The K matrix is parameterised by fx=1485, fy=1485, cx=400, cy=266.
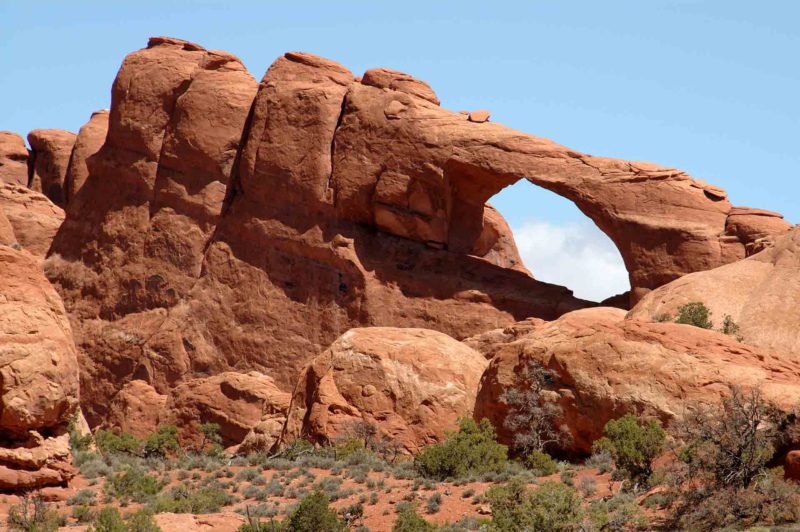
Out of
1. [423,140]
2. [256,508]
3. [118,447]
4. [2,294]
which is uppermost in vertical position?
[423,140]

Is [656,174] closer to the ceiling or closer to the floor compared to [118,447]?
closer to the ceiling

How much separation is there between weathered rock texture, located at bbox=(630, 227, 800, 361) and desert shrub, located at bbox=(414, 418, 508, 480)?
36.2 ft

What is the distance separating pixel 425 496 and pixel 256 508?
3.14 m

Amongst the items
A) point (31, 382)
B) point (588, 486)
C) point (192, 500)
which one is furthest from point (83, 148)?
point (588, 486)

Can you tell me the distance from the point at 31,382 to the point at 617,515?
10.8 m

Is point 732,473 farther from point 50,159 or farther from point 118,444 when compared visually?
point 50,159

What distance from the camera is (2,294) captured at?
27484mm

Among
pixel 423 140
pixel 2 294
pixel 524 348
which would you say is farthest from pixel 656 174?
pixel 2 294

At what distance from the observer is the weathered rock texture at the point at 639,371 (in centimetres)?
3027

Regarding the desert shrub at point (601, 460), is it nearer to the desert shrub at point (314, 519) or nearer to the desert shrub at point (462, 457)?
the desert shrub at point (462, 457)

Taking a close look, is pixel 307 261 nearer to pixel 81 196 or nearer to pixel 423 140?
pixel 423 140

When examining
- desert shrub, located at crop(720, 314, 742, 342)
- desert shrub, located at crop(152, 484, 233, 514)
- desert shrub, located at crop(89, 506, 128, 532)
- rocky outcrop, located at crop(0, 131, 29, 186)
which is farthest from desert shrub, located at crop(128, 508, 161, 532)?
rocky outcrop, located at crop(0, 131, 29, 186)

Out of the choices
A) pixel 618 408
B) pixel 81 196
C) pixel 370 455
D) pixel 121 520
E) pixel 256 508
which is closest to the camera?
pixel 121 520

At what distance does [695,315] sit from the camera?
1566 inches
